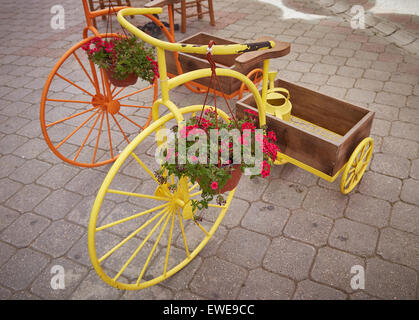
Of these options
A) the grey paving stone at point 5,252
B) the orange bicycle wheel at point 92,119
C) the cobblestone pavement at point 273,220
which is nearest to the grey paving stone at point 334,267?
the cobblestone pavement at point 273,220

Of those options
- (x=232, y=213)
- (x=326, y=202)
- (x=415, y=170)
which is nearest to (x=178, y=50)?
(x=232, y=213)

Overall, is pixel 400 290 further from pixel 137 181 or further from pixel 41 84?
pixel 41 84

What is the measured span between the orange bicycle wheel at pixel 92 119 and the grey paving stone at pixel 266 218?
1.45 meters

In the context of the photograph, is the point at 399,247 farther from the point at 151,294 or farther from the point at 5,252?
the point at 5,252

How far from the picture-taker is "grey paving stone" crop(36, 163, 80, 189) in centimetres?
317

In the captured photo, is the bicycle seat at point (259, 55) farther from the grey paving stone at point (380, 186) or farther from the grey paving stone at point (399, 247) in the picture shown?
the grey paving stone at point (399, 247)

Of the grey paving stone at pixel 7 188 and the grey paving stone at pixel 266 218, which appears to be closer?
the grey paving stone at pixel 266 218

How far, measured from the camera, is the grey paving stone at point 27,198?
2969 mm

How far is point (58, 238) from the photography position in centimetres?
270

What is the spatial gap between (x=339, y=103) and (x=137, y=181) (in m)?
1.90

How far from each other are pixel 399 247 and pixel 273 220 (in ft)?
2.99

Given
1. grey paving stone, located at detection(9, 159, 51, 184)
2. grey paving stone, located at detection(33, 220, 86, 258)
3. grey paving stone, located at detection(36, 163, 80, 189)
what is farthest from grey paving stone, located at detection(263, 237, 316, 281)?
grey paving stone, located at detection(9, 159, 51, 184)

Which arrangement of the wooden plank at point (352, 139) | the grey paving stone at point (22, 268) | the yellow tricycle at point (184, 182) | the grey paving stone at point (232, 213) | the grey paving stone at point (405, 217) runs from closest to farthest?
the yellow tricycle at point (184, 182) → the grey paving stone at point (22, 268) → the wooden plank at point (352, 139) → the grey paving stone at point (405, 217) → the grey paving stone at point (232, 213)

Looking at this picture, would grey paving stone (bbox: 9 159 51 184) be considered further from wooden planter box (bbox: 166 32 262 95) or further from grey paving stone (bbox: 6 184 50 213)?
wooden planter box (bbox: 166 32 262 95)
